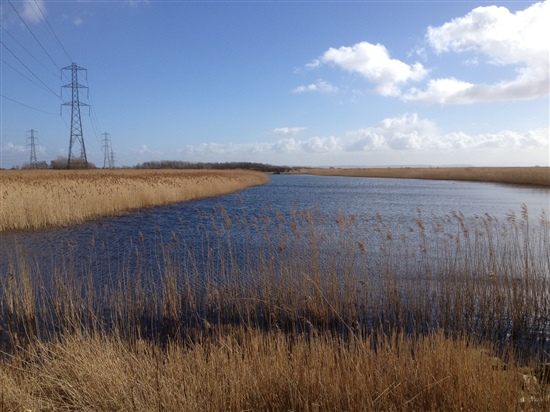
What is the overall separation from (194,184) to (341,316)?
2509 cm

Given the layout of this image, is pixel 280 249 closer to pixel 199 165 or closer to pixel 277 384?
pixel 277 384

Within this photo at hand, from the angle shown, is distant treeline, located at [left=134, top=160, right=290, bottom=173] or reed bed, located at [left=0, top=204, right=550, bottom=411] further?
distant treeline, located at [left=134, top=160, right=290, bottom=173]

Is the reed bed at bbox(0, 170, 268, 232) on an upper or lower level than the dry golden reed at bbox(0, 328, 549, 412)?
upper

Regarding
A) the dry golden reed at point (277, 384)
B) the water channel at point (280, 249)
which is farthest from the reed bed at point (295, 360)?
the water channel at point (280, 249)

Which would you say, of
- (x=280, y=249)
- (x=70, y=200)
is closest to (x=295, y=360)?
(x=280, y=249)

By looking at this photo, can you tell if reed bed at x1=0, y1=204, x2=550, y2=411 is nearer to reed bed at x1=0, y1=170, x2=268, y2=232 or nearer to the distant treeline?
reed bed at x1=0, y1=170, x2=268, y2=232

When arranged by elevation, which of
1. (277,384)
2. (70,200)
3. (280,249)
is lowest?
(277,384)

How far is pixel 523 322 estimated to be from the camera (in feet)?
21.4

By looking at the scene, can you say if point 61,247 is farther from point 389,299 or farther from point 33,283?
point 389,299

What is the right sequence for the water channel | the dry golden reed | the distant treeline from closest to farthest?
the dry golden reed, the water channel, the distant treeline

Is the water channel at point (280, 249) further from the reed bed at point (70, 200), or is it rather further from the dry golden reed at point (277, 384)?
the dry golden reed at point (277, 384)

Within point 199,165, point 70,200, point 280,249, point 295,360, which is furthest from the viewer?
point 199,165

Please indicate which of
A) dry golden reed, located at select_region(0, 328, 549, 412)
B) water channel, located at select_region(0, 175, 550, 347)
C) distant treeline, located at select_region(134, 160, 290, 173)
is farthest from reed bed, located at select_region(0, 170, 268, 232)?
distant treeline, located at select_region(134, 160, 290, 173)

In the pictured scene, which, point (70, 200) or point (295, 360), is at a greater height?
point (70, 200)
